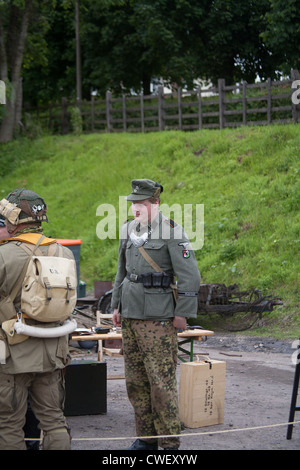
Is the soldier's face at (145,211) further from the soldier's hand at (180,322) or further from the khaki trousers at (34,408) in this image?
the khaki trousers at (34,408)

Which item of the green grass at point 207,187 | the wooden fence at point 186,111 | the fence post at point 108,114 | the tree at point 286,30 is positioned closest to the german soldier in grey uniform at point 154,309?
the green grass at point 207,187

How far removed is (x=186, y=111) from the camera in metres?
26.6

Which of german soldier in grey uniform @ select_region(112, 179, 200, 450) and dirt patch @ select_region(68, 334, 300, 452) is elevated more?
german soldier in grey uniform @ select_region(112, 179, 200, 450)

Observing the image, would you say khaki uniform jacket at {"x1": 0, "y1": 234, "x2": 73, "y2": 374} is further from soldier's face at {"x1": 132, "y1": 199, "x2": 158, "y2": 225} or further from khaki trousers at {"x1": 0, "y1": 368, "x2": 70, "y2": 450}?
soldier's face at {"x1": 132, "y1": 199, "x2": 158, "y2": 225}

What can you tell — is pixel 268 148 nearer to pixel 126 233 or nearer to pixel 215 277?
pixel 215 277

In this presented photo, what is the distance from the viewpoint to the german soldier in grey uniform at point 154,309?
18.6 feet

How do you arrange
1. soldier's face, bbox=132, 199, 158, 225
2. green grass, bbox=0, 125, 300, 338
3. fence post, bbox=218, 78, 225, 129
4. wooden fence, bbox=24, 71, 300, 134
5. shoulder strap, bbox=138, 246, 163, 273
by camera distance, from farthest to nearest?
fence post, bbox=218, 78, 225, 129
wooden fence, bbox=24, 71, 300, 134
green grass, bbox=0, 125, 300, 338
soldier's face, bbox=132, 199, 158, 225
shoulder strap, bbox=138, 246, 163, 273

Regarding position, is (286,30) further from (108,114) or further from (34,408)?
(34,408)

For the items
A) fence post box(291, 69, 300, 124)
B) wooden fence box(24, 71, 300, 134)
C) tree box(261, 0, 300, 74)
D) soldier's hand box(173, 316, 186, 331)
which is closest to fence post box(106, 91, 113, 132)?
wooden fence box(24, 71, 300, 134)

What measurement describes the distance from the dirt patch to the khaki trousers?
3.19 feet

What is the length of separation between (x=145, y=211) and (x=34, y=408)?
182cm

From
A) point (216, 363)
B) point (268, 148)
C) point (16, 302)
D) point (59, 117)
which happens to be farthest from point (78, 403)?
point (59, 117)

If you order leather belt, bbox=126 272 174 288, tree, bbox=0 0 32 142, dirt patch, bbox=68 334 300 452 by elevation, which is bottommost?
dirt patch, bbox=68 334 300 452

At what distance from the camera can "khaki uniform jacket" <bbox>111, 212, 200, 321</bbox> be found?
5672 millimetres
